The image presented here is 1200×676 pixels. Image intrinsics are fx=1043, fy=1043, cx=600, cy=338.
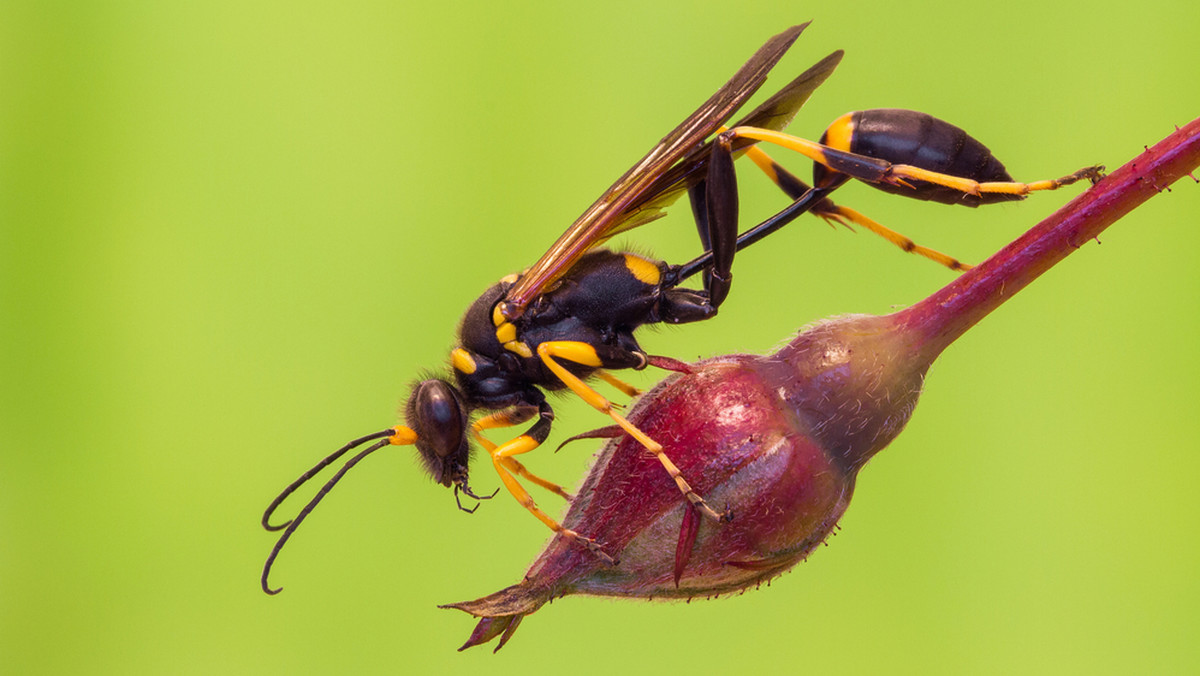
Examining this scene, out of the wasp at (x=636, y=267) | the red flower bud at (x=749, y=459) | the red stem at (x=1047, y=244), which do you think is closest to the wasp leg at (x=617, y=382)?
the wasp at (x=636, y=267)

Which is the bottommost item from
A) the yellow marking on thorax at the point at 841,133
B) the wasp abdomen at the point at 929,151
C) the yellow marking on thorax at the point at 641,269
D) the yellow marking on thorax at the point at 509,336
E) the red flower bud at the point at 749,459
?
the red flower bud at the point at 749,459

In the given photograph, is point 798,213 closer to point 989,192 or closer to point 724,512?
point 989,192

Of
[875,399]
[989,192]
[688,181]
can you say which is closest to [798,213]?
[688,181]

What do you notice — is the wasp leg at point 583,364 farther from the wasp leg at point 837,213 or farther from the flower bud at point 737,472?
the wasp leg at point 837,213

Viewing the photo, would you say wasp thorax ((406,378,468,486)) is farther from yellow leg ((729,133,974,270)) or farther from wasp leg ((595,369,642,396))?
yellow leg ((729,133,974,270))

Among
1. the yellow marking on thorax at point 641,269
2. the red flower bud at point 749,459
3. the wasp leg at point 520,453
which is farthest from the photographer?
the yellow marking on thorax at point 641,269

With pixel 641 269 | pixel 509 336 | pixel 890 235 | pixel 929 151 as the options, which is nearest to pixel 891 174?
pixel 929 151

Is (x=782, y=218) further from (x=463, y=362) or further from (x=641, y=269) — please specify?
(x=463, y=362)

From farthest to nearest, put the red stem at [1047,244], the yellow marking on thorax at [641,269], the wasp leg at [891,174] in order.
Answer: the yellow marking on thorax at [641,269] → the wasp leg at [891,174] → the red stem at [1047,244]
